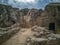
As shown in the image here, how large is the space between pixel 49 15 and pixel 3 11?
5319 mm

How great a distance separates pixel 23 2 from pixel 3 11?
519 centimetres

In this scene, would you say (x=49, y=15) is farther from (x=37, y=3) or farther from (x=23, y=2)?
(x=23, y=2)

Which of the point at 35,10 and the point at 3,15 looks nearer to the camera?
the point at 3,15

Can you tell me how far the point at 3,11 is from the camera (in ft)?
42.5

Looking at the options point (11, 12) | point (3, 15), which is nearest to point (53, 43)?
point (3, 15)

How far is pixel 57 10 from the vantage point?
11.5 metres

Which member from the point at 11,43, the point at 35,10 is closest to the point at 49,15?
the point at 35,10

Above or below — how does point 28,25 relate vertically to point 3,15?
below

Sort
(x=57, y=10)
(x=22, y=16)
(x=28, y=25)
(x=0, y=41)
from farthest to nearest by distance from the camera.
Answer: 1. (x=22, y=16)
2. (x=28, y=25)
3. (x=57, y=10)
4. (x=0, y=41)

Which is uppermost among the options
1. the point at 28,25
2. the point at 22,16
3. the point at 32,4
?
the point at 32,4

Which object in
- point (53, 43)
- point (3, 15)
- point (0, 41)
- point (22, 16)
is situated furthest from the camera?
point (22, 16)

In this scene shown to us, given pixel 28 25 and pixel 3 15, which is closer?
pixel 3 15

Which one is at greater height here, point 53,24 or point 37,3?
point 37,3

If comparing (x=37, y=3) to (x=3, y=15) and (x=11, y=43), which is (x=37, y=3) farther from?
(x=11, y=43)
